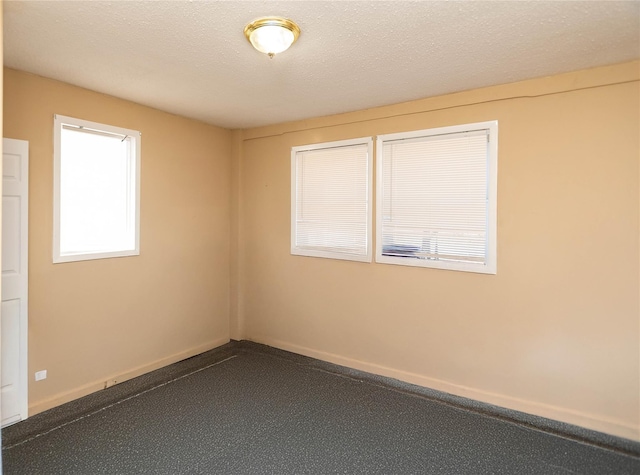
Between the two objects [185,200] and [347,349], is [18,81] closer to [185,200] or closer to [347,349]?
[185,200]

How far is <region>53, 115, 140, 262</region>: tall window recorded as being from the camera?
10.3 feet

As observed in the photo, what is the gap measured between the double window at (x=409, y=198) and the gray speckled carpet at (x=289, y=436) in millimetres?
1244

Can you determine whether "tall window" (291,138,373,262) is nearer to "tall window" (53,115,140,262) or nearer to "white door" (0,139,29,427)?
"tall window" (53,115,140,262)

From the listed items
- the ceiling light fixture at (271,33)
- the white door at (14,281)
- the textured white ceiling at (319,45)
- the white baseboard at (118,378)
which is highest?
the textured white ceiling at (319,45)

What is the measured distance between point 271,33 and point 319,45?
1.22ft

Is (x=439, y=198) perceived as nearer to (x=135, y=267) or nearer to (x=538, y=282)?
(x=538, y=282)

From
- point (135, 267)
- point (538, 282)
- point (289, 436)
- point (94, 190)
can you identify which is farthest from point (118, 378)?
point (538, 282)

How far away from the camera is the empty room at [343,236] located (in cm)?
233

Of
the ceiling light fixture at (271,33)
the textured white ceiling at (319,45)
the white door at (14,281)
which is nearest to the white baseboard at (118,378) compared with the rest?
the white door at (14,281)

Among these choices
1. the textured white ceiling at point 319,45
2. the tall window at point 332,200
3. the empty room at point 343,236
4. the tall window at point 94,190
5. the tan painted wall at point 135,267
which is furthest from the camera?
the tall window at point 332,200

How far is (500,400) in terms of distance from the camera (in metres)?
3.10

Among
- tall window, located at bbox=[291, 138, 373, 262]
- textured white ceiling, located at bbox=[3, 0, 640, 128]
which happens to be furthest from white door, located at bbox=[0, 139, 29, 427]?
tall window, located at bbox=[291, 138, 373, 262]

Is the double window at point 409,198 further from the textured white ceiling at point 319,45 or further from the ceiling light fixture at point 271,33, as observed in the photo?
the ceiling light fixture at point 271,33

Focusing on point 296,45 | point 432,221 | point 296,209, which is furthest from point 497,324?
point 296,45
